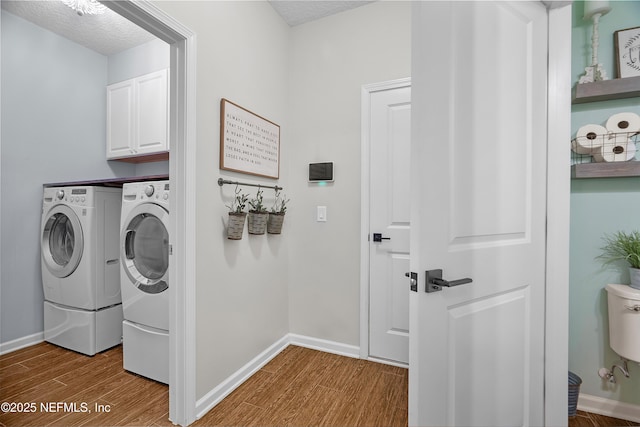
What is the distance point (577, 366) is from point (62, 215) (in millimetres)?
3764

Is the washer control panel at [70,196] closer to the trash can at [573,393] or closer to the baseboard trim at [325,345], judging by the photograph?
the baseboard trim at [325,345]

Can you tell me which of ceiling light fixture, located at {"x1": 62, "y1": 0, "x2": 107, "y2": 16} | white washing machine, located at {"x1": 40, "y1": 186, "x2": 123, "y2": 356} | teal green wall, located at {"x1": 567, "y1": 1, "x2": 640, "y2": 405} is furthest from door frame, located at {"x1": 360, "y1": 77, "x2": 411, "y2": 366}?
ceiling light fixture, located at {"x1": 62, "y1": 0, "x2": 107, "y2": 16}

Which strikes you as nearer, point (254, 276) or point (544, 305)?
point (544, 305)

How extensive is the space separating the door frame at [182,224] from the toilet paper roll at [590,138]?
6.68 feet

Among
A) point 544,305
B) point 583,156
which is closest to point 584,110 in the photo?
point 583,156

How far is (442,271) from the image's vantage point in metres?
1.00

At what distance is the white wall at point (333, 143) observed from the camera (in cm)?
214

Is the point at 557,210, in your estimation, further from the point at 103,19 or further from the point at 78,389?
the point at 103,19

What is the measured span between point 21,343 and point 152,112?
7.16 feet

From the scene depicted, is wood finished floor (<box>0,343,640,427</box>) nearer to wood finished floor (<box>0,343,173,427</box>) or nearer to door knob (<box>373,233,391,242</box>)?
wood finished floor (<box>0,343,173,427</box>)

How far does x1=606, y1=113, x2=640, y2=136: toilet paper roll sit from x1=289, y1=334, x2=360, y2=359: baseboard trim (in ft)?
6.70

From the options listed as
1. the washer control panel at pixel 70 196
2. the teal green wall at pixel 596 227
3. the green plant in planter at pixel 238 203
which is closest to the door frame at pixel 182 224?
the green plant in planter at pixel 238 203

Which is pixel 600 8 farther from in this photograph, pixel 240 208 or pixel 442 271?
pixel 240 208

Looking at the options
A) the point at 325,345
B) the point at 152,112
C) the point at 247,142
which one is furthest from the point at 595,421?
the point at 152,112
